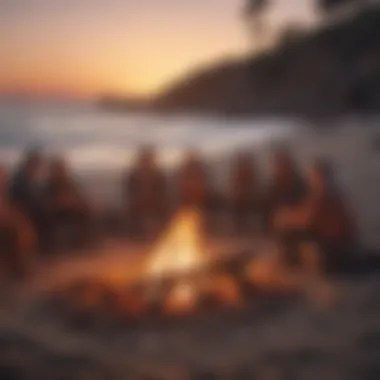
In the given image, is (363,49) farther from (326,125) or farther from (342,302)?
(342,302)

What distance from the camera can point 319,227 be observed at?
366 cm

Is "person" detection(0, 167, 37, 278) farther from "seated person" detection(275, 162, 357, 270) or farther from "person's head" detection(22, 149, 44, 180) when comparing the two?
"seated person" detection(275, 162, 357, 270)

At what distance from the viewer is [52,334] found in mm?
3582

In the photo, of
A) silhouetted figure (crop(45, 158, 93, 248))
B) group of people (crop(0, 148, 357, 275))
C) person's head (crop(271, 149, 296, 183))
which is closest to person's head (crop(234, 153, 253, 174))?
group of people (crop(0, 148, 357, 275))

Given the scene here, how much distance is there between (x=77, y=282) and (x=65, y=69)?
97cm

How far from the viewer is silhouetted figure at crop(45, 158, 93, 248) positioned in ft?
12.0

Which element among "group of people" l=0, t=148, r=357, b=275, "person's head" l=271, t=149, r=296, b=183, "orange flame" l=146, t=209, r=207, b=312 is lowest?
"orange flame" l=146, t=209, r=207, b=312

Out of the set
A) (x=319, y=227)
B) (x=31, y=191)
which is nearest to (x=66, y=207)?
(x=31, y=191)

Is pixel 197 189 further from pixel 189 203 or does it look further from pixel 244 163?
pixel 244 163

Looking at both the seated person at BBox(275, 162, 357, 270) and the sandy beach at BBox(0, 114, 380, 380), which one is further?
the seated person at BBox(275, 162, 357, 270)

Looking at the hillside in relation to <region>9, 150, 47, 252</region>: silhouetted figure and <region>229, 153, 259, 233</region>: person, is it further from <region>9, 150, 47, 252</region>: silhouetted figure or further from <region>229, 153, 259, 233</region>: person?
<region>9, 150, 47, 252</region>: silhouetted figure

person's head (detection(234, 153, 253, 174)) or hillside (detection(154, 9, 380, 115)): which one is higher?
hillside (detection(154, 9, 380, 115))

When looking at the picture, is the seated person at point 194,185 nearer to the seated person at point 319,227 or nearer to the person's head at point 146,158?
the person's head at point 146,158

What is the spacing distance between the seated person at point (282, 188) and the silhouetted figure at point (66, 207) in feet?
2.60
